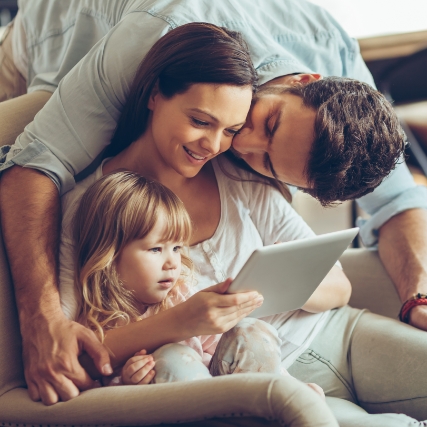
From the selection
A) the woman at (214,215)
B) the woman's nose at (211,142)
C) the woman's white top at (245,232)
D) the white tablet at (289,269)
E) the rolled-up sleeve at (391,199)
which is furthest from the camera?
the rolled-up sleeve at (391,199)

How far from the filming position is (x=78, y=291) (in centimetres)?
115

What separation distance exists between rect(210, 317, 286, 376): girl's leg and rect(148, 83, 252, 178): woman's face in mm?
354

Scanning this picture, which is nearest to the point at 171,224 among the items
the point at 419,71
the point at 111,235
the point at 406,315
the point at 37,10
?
→ the point at 111,235

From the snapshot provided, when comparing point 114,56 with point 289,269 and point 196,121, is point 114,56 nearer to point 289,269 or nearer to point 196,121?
point 196,121

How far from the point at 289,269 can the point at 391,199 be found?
0.69 meters

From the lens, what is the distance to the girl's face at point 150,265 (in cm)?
114

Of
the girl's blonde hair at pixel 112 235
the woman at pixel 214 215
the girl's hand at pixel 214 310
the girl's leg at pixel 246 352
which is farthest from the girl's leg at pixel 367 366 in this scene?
the girl's blonde hair at pixel 112 235

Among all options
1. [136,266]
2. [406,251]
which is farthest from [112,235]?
[406,251]

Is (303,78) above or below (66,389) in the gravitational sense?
above

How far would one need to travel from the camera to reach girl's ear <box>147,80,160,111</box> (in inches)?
47.8

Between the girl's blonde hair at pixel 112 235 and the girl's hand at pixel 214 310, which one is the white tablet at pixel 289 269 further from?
the girl's blonde hair at pixel 112 235

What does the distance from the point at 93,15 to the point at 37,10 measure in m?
0.21

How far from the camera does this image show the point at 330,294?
4.58 ft

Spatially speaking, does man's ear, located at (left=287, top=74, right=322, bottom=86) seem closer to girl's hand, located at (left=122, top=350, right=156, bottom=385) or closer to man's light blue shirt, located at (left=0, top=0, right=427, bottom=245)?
man's light blue shirt, located at (left=0, top=0, right=427, bottom=245)
